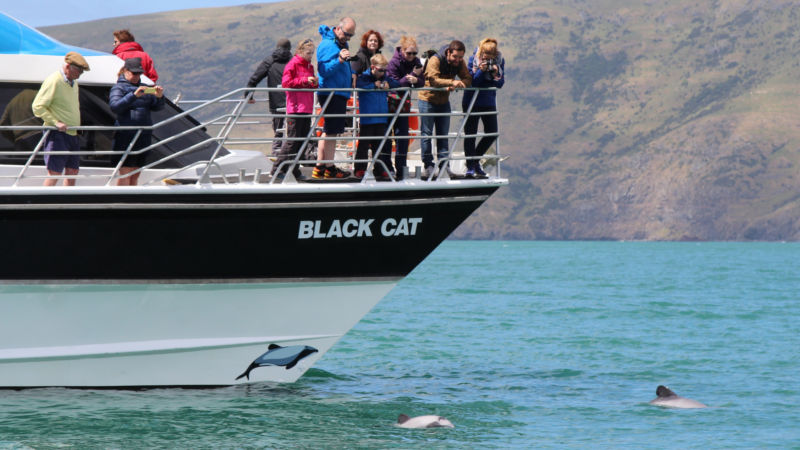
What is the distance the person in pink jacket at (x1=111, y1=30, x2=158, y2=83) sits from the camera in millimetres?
11992

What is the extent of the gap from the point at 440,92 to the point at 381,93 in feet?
2.32

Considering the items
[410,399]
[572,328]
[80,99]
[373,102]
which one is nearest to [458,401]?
[410,399]

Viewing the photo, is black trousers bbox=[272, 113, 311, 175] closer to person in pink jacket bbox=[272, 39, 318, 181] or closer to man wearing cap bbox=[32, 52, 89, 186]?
person in pink jacket bbox=[272, 39, 318, 181]

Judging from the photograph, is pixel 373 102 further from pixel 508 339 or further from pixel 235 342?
pixel 508 339

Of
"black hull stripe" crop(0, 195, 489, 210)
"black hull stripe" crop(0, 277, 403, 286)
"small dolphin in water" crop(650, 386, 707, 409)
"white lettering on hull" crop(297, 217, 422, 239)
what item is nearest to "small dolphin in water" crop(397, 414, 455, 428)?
"black hull stripe" crop(0, 277, 403, 286)

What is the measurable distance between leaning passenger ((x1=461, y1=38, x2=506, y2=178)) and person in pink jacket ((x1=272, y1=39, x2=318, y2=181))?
70.4 inches

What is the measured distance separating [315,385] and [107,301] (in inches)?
164

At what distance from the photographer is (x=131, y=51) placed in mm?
12289

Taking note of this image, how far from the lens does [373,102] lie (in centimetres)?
1143

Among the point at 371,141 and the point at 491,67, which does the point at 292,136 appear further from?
the point at 491,67

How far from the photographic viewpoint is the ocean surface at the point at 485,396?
1116 centimetres

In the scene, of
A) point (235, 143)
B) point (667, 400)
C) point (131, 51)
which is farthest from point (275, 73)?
point (667, 400)

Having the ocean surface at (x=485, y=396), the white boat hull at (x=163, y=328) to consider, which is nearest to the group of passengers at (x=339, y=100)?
the white boat hull at (x=163, y=328)

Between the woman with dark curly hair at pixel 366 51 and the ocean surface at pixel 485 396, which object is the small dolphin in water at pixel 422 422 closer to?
the ocean surface at pixel 485 396
